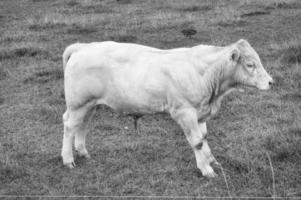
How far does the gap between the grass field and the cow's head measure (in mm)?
824

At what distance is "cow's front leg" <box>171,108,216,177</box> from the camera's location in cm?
507

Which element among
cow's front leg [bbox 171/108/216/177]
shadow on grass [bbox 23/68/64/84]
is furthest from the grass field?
cow's front leg [bbox 171/108/216/177]

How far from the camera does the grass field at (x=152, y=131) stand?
5145 millimetres

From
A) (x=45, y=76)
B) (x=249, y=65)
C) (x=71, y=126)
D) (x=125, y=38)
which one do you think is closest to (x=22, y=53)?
(x=45, y=76)

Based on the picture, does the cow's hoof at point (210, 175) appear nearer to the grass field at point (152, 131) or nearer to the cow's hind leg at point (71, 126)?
the grass field at point (152, 131)

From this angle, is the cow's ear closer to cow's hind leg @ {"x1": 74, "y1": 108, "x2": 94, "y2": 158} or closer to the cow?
the cow

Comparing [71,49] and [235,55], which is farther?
[71,49]

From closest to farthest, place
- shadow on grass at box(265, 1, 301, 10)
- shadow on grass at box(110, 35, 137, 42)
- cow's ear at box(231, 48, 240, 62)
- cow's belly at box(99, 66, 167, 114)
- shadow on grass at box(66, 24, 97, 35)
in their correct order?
1. cow's ear at box(231, 48, 240, 62)
2. cow's belly at box(99, 66, 167, 114)
3. shadow on grass at box(110, 35, 137, 42)
4. shadow on grass at box(66, 24, 97, 35)
5. shadow on grass at box(265, 1, 301, 10)

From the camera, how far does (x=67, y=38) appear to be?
40.2 feet

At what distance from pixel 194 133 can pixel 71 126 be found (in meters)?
1.42

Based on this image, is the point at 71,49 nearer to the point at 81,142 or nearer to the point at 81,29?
the point at 81,142

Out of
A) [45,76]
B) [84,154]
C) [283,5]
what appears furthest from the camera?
[283,5]

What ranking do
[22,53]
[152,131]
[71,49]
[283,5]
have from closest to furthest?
1. [71,49]
2. [152,131]
3. [22,53]
4. [283,5]

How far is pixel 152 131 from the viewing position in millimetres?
6684
